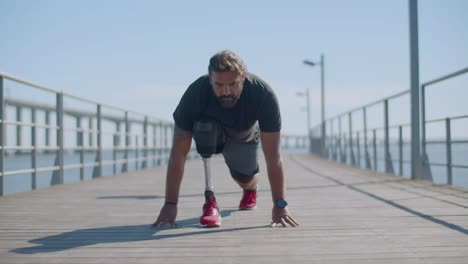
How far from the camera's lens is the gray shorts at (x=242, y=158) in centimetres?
362

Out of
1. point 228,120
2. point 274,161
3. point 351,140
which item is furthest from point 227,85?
point 351,140

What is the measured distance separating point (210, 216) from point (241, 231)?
254mm

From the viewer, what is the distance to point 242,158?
12.0 ft

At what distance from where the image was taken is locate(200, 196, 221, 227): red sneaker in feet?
9.88

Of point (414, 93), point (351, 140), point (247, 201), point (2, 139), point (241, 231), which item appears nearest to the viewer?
point (241, 231)

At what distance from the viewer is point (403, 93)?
7.10 m

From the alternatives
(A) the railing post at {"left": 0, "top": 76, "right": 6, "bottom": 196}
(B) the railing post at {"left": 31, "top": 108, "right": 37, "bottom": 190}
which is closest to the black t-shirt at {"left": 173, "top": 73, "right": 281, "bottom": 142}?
(A) the railing post at {"left": 0, "top": 76, "right": 6, "bottom": 196}

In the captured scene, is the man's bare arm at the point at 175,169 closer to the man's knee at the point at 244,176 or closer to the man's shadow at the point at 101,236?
the man's shadow at the point at 101,236

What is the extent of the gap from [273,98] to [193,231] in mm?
874

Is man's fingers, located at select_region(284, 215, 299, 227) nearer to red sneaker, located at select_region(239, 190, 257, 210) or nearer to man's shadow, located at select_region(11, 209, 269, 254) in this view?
man's shadow, located at select_region(11, 209, 269, 254)

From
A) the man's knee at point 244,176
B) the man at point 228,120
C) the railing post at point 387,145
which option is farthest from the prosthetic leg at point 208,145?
the railing post at point 387,145

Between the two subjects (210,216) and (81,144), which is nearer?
(210,216)

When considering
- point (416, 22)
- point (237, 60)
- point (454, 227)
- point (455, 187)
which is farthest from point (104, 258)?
point (416, 22)

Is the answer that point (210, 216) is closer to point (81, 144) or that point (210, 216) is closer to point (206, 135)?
point (206, 135)
